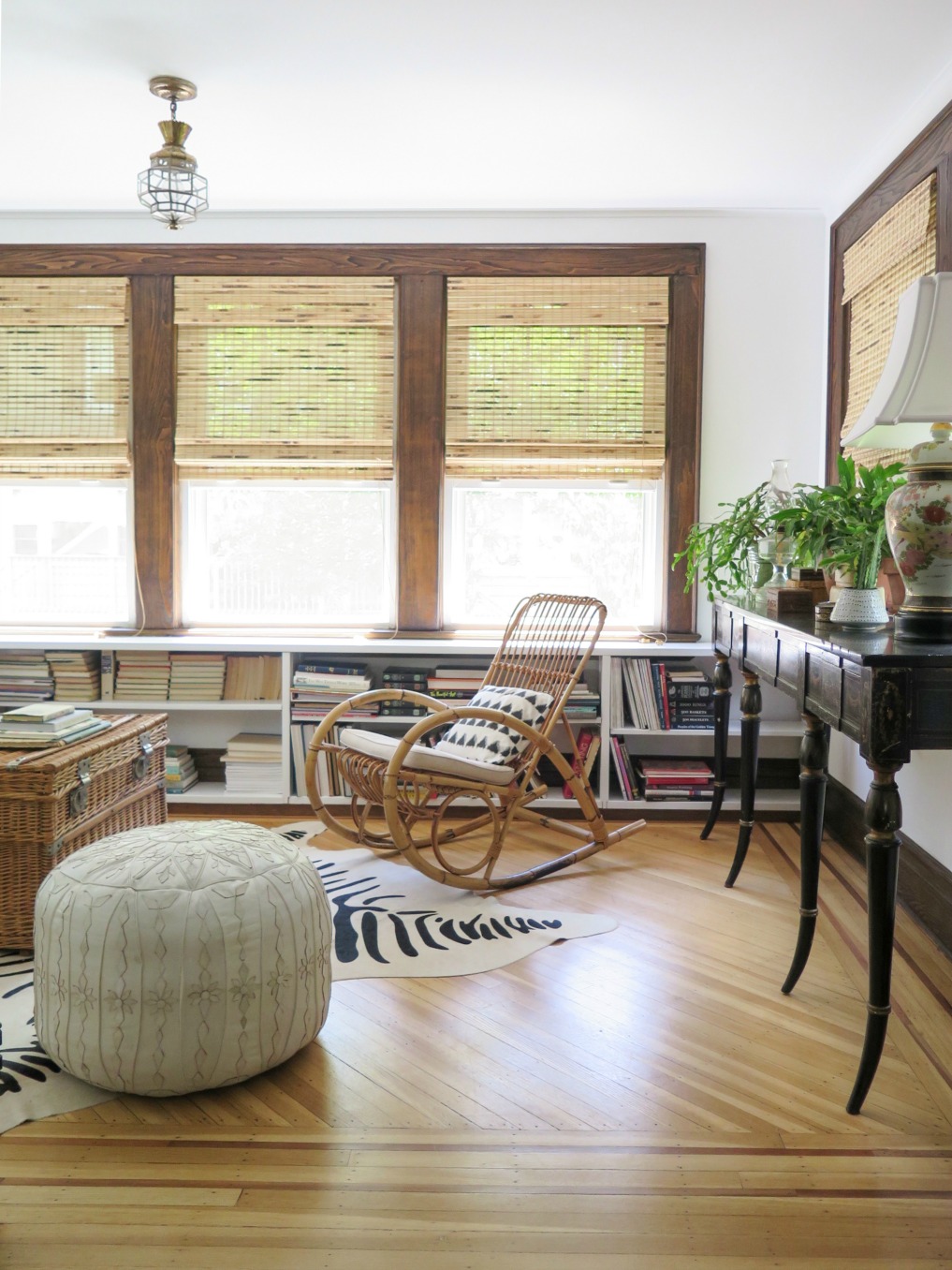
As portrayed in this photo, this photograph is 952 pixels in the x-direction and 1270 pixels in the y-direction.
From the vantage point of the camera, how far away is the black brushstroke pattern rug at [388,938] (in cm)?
227

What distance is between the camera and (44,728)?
10.5 feet

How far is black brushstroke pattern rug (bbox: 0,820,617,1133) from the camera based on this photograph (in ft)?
7.44

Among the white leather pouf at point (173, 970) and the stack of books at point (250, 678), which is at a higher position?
the stack of books at point (250, 678)

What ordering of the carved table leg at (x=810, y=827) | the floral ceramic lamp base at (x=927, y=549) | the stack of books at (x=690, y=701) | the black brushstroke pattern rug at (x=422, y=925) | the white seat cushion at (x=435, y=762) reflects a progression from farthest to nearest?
1. the stack of books at (x=690, y=701)
2. the white seat cushion at (x=435, y=762)
3. the black brushstroke pattern rug at (x=422, y=925)
4. the carved table leg at (x=810, y=827)
5. the floral ceramic lamp base at (x=927, y=549)

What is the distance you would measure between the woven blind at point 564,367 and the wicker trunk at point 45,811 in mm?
2366

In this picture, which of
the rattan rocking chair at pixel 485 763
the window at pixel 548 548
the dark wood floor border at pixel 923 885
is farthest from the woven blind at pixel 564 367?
the dark wood floor border at pixel 923 885

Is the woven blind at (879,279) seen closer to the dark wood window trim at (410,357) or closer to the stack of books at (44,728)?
the dark wood window trim at (410,357)

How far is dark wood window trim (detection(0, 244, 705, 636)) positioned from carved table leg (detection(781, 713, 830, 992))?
2.12 metres

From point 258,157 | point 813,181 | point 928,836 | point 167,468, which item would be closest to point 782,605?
point 928,836

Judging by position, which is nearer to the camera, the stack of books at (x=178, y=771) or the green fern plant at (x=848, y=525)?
the green fern plant at (x=848, y=525)

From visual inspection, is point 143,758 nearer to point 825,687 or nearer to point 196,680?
point 196,680

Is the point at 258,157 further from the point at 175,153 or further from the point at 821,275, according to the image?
the point at 821,275

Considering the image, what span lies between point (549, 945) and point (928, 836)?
1.30 m

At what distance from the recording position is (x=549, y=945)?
3.04 m
